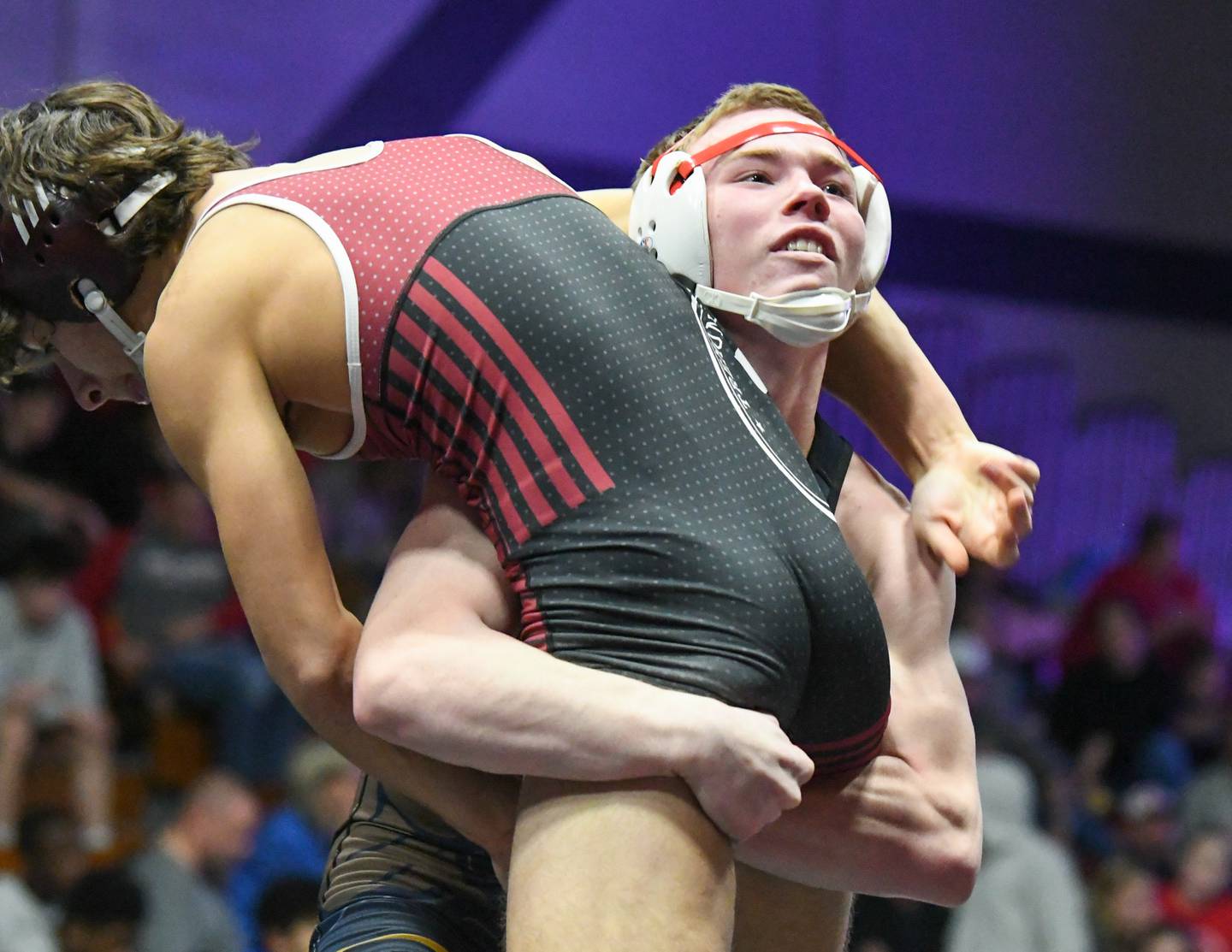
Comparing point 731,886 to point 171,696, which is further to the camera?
point 171,696

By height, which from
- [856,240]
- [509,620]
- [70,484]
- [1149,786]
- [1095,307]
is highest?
[856,240]

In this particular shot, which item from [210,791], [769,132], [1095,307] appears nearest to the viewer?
[769,132]

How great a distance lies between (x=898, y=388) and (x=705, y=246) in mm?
467

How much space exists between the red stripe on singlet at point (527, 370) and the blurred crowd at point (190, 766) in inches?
102

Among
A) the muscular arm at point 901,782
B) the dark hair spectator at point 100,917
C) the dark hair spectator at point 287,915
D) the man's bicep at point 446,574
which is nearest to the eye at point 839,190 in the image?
the muscular arm at point 901,782

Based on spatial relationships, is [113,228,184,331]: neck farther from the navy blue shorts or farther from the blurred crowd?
the blurred crowd

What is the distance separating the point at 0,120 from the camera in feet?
7.66

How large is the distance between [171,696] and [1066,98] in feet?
13.5

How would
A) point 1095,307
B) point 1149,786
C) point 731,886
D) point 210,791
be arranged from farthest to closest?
1. point 1095,307
2. point 1149,786
3. point 210,791
4. point 731,886

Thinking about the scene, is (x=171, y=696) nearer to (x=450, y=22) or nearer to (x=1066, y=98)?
(x=450, y=22)

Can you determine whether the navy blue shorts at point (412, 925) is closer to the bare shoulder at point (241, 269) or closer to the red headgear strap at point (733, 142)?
the bare shoulder at point (241, 269)

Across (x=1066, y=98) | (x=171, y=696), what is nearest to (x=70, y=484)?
(x=171, y=696)

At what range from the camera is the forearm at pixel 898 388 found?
2477mm

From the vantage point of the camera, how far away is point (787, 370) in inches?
88.1
